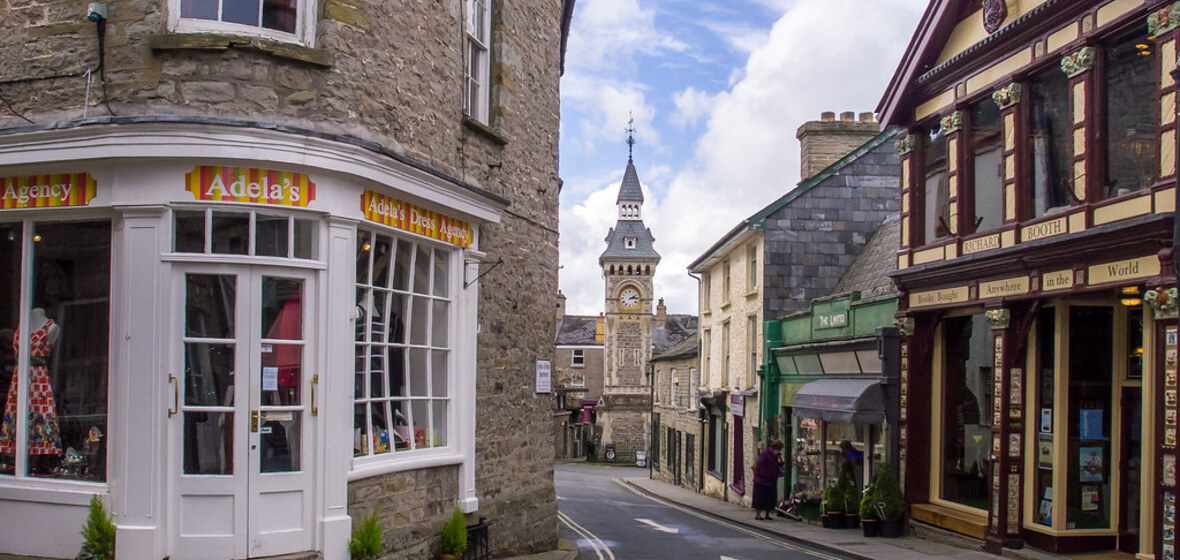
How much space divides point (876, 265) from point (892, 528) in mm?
8176

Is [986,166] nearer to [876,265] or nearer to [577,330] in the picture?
[876,265]

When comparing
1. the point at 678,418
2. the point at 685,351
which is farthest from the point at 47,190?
the point at 678,418

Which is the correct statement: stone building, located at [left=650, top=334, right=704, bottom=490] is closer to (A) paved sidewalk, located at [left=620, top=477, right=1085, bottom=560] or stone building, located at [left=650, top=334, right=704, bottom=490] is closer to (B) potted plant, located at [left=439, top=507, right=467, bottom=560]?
(A) paved sidewalk, located at [left=620, top=477, right=1085, bottom=560]

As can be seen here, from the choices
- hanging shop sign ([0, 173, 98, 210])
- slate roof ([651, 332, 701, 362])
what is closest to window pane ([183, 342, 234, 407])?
hanging shop sign ([0, 173, 98, 210])

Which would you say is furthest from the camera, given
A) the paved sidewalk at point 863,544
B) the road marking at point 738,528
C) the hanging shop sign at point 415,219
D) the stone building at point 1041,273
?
the road marking at point 738,528

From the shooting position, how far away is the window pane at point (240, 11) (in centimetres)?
937

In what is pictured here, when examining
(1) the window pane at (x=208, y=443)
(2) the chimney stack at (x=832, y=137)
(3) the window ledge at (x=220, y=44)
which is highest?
(2) the chimney stack at (x=832, y=137)

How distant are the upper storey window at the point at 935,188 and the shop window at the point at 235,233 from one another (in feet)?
35.8

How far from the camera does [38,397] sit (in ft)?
31.4

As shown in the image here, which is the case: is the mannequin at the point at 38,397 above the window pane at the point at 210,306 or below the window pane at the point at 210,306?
below

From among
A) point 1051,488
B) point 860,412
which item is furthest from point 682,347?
→ point 1051,488

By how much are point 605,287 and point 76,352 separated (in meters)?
84.8

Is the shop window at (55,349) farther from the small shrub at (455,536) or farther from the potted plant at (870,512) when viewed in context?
the potted plant at (870,512)

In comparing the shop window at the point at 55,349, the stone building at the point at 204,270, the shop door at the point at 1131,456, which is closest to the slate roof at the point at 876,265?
the shop door at the point at 1131,456
